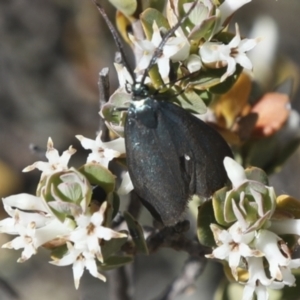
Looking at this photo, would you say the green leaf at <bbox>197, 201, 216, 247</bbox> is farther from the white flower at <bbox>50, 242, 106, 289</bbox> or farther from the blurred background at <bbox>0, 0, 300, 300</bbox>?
the blurred background at <bbox>0, 0, 300, 300</bbox>

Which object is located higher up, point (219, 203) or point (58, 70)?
point (219, 203)

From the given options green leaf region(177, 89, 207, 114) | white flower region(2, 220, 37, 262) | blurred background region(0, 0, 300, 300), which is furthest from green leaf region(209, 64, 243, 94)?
blurred background region(0, 0, 300, 300)

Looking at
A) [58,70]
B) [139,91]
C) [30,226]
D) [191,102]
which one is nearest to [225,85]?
[191,102]

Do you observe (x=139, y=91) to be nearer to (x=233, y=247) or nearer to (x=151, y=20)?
(x=151, y=20)

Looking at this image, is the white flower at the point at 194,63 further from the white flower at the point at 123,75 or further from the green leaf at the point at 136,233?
the green leaf at the point at 136,233

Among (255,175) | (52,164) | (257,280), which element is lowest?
(257,280)

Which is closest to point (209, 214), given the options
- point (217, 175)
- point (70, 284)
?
point (217, 175)
